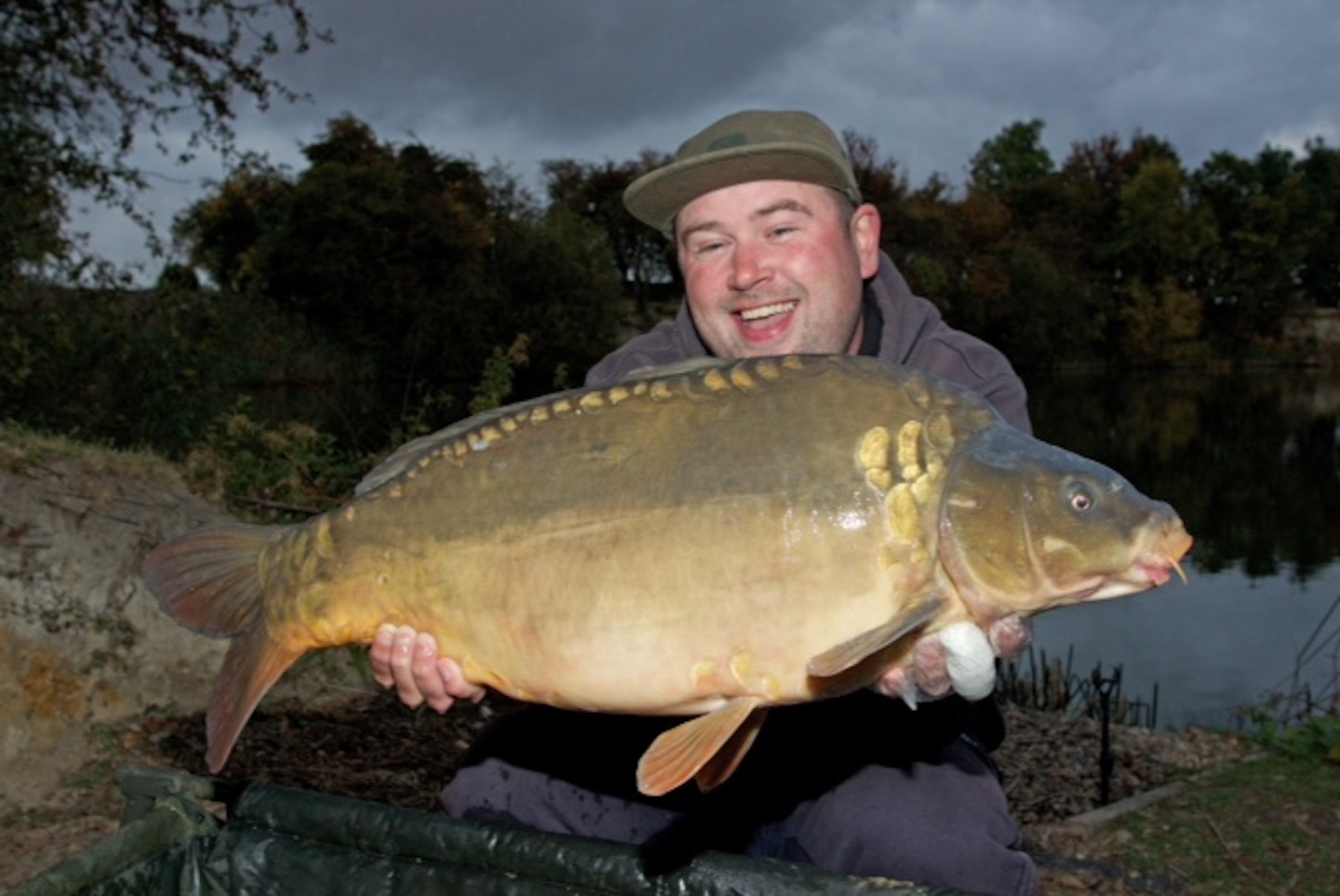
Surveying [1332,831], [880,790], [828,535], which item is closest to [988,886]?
[880,790]

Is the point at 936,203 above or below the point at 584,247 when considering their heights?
above

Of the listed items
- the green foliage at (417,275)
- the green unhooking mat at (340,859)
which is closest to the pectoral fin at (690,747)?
the green unhooking mat at (340,859)

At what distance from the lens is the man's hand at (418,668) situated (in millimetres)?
1422

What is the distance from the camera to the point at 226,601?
4.80 feet

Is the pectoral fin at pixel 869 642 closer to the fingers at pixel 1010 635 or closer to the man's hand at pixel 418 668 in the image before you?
the fingers at pixel 1010 635

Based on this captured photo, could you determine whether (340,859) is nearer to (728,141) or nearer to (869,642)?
(869,642)

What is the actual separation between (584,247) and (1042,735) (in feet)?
47.0

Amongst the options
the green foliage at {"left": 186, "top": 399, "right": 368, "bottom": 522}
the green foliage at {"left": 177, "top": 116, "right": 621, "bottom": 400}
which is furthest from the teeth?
the green foliage at {"left": 177, "top": 116, "right": 621, "bottom": 400}

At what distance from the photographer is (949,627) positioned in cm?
125

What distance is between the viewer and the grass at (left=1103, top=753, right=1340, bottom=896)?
9.00ft

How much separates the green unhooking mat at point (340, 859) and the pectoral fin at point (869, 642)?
0.23 meters

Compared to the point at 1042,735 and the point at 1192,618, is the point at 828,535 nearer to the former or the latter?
the point at 1042,735

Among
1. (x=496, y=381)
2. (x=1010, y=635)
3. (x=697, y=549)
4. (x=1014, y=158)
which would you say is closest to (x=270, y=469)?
(x=496, y=381)

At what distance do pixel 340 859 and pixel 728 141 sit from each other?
3.52ft
